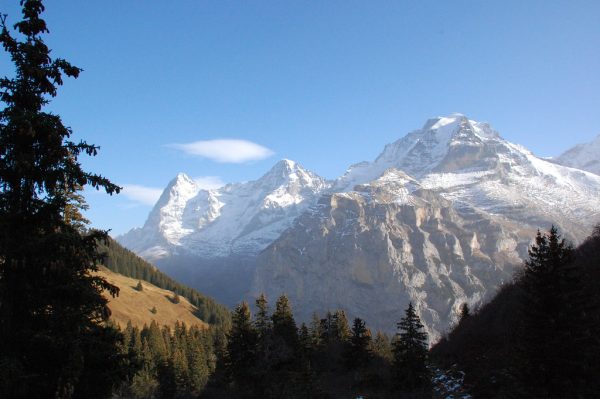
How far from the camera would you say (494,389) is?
25.6m

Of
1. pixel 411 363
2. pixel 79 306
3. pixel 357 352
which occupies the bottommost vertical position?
pixel 357 352

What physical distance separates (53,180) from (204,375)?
79996 millimetres

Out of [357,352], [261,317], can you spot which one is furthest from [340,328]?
[357,352]

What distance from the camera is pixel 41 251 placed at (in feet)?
40.8

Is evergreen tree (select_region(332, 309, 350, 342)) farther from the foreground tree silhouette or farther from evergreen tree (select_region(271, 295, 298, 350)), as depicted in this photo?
the foreground tree silhouette

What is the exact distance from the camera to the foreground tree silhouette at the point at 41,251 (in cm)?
1215

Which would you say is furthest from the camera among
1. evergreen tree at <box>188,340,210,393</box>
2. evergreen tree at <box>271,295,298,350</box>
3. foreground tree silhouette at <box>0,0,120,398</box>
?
evergreen tree at <box>188,340,210,393</box>

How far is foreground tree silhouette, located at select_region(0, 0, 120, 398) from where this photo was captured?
12148mm

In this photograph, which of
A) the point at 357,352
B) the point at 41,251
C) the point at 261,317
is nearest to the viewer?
the point at 41,251

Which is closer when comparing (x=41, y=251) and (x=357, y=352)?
(x=41, y=251)

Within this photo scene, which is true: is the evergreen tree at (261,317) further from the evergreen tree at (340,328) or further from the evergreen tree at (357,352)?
the evergreen tree at (340,328)

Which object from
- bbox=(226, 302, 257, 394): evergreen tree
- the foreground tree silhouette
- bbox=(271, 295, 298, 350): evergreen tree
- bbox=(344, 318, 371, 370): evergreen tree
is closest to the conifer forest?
the foreground tree silhouette

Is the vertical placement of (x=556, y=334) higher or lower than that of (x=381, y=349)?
higher

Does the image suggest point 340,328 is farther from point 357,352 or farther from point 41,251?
point 41,251
